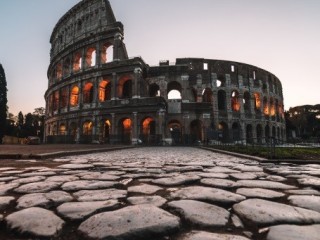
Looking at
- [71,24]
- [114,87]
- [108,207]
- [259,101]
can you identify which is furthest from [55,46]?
[108,207]

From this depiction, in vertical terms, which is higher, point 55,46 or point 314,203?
point 55,46

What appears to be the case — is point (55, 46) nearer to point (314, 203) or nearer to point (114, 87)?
point (114, 87)

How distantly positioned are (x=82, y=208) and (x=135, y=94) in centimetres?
2030

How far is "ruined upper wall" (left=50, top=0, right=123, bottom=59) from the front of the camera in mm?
24875

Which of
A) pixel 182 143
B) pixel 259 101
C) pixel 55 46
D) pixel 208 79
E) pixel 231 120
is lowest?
pixel 182 143

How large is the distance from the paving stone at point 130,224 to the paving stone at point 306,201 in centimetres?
93

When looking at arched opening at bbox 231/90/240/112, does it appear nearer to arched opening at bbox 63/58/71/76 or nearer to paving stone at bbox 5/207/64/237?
arched opening at bbox 63/58/71/76

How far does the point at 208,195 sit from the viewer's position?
1.66m

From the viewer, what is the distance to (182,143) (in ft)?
72.7

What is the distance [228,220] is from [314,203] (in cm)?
77

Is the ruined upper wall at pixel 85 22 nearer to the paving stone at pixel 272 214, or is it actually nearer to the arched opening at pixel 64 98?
the arched opening at pixel 64 98

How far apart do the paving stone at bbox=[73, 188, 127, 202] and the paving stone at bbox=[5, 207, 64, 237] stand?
36 centimetres

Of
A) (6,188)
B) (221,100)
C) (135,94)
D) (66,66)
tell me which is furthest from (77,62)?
(6,188)

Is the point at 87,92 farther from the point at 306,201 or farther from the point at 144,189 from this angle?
the point at 306,201
